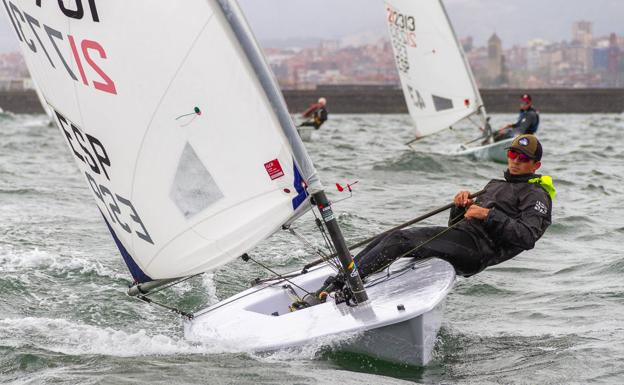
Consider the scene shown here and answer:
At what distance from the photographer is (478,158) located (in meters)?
15.1

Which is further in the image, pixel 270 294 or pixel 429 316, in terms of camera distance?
pixel 270 294

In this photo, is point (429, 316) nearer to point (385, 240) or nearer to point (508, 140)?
point (385, 240)

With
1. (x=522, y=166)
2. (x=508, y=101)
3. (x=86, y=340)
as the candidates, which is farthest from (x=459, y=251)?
(x=508, y=101)

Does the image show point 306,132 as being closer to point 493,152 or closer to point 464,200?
point 493,152

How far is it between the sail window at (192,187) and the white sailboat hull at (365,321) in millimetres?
709

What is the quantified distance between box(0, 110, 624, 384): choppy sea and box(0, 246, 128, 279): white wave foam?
1 centimetres

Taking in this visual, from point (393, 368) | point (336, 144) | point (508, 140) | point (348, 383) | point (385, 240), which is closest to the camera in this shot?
point (348, 383)

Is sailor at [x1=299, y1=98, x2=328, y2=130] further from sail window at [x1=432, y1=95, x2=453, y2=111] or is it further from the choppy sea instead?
the choppy sea

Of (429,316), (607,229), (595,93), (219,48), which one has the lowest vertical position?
(595,93)

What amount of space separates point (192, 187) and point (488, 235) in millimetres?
1582

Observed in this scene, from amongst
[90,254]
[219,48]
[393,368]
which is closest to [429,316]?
[393,368]

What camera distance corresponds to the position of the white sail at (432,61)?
1573 centimetres

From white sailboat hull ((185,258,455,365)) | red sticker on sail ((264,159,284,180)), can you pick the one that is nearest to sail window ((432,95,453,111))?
white sailboat hull ((185,258,455,365))

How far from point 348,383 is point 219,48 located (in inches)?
62.6
